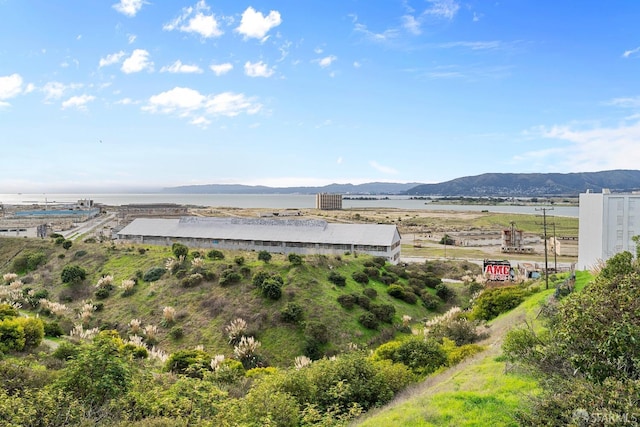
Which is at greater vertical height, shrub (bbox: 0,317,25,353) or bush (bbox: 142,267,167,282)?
shrub (bbox: 0,317,25,353)

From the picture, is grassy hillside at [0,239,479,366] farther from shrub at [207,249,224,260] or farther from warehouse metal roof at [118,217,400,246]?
warehouse metal roof at [118,217,400,246]

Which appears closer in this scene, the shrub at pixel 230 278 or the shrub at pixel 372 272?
the shrub at pixel 230 278

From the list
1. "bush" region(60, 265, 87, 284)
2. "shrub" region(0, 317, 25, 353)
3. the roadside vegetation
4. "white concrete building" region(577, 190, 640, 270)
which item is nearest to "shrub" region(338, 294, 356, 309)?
the roadside vegetation

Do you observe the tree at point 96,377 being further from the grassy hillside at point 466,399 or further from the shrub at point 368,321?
the shrub at point 368,321

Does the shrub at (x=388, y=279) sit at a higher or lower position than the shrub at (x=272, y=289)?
lower

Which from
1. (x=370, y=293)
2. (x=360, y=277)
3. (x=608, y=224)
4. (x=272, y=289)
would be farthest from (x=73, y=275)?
(x=608, y=224)

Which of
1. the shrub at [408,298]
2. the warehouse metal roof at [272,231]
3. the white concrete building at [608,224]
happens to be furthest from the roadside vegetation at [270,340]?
the white concrete building at [608,224]

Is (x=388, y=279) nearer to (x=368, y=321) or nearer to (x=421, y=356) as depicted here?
(x=368, y=321)
